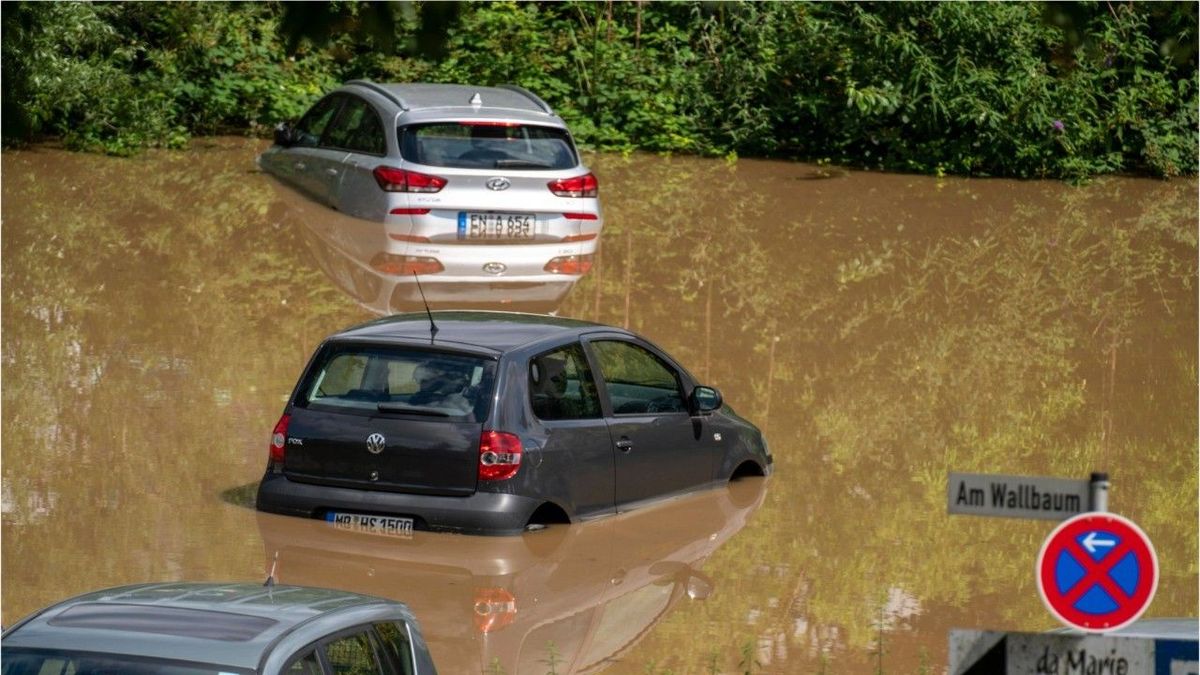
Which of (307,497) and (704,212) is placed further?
(704,212)

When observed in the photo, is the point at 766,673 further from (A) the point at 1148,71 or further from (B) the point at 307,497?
(A) the point at 1148,71

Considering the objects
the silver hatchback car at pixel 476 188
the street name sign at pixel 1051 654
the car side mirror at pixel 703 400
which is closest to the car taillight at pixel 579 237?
the silver hatchback car at pixel 476 188

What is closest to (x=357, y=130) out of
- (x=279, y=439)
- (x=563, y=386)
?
(x=563, y=386)

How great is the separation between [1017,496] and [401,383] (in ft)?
17.9

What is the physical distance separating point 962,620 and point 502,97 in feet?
37.8

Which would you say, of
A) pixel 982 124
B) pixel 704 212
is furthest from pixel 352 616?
pixel 982 124

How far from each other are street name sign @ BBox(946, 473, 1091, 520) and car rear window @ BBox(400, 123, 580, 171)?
45.2ft

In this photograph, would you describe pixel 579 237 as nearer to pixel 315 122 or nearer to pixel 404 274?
pixel 404 274

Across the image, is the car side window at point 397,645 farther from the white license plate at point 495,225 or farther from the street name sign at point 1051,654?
the white license plate at point 495,225

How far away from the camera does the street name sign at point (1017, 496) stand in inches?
222

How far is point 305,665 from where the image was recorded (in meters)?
5.77

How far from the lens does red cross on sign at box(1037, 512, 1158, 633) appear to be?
17.7 ft

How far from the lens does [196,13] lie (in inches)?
1021

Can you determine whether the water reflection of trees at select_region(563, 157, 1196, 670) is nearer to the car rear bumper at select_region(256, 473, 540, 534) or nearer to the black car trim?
the car rear bumper at select_region(256, 473, 540, 534)
